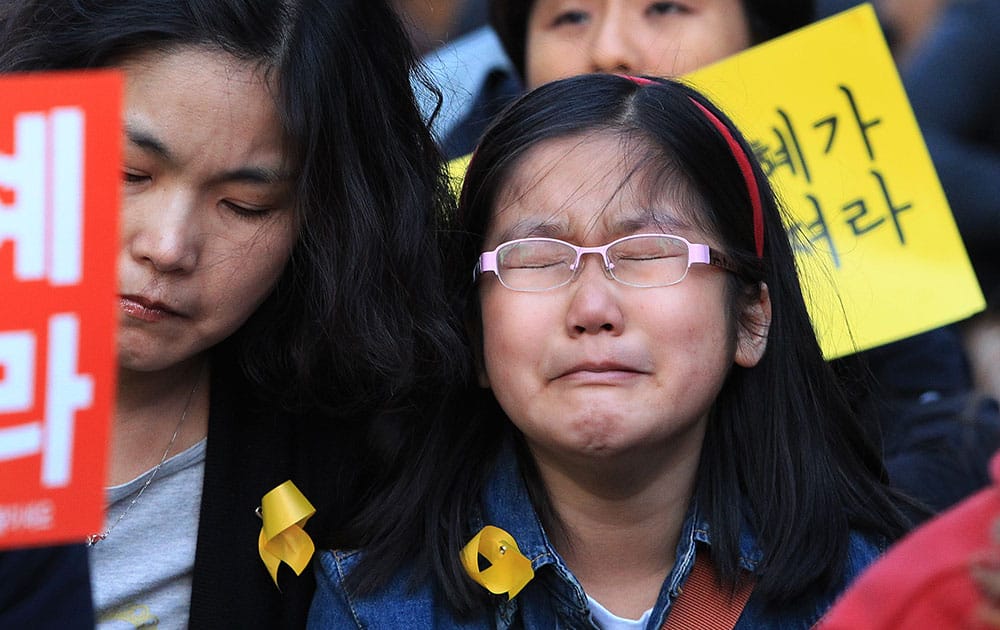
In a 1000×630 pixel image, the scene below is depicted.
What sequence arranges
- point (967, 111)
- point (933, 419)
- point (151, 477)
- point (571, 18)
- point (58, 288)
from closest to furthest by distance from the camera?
point (58, 288) → point (151, 477) → point (933, 419) → point (571, 18) → point (967, 111)

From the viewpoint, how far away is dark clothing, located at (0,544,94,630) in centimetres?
158

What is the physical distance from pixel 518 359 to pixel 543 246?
0.53ft

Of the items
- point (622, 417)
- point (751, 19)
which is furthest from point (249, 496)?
point (751, 19)

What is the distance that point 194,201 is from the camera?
2.03 metres

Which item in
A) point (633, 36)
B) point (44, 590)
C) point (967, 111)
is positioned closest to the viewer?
point (44, 590)

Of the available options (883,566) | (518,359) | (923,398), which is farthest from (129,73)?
(923,398)

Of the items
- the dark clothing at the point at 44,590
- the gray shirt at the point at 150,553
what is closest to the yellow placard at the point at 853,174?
the gray shirt at the point at 150,553

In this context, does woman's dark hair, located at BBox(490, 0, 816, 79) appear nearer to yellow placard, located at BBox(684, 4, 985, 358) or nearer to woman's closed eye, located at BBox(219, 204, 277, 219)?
yellow placard, located at BBox(684, 4, 985, 358)

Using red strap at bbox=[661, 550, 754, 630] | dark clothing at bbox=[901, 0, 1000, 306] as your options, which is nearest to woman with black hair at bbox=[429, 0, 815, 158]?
dark clothing at bbox=[901, 0, 1000, 306]

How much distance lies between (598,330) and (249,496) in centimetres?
62

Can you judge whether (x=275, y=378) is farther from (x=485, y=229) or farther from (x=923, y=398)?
(x=923, y=398)

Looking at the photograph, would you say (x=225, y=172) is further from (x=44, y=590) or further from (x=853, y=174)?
(x=853, y=174)

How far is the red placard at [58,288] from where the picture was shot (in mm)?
1428

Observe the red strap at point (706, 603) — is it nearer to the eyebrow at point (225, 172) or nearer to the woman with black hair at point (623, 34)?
the eyebrow at point (225, 172)
